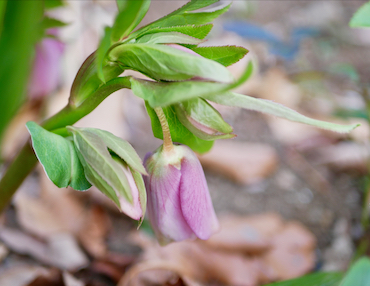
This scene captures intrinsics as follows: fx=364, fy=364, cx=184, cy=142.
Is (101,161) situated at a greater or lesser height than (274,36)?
lesser

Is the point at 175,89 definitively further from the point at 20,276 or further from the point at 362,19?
the point at 20,276

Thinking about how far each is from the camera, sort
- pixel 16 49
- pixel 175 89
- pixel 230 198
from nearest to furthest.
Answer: pixel 175 89, pixel 16 49, pixel 230 198

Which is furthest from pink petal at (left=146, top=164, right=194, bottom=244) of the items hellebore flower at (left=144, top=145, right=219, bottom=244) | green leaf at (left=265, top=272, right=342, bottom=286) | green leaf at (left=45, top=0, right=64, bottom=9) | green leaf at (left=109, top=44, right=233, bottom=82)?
green leaf at (left=45, top=0, right=64, bottom=9)

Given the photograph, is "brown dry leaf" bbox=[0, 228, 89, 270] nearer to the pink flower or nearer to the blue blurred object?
the pink flower

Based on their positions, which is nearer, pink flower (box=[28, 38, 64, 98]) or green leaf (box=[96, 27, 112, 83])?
green leaf (box=[96, 27, 112, 83])

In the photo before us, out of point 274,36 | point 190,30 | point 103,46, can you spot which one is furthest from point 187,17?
point 274,36

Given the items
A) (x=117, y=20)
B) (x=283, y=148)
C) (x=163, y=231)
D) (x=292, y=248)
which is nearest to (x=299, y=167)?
(x=283, y=148)

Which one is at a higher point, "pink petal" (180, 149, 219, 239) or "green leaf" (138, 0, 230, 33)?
"green leaf" (138, 0, 230, 33)
